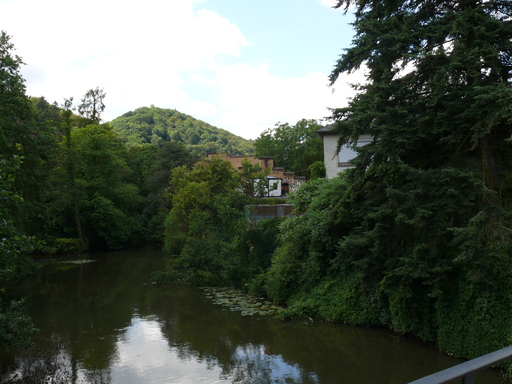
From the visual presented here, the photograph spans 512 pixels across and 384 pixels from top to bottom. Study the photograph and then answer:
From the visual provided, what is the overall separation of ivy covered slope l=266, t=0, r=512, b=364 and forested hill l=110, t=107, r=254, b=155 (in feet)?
228

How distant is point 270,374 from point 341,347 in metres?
2.85

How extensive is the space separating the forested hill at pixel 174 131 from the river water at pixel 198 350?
218ft

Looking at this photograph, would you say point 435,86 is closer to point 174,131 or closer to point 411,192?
point 411,192

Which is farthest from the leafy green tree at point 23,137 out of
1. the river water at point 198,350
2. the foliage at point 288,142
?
the foliage at point 288,142

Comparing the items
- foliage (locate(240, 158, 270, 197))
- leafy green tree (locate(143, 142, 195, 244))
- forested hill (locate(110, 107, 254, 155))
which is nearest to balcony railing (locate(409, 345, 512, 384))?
foliage (locate(240, 158, 270, 197))

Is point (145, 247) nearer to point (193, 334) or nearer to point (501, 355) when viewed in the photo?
point (193, 334)

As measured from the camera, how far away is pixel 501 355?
2.02m

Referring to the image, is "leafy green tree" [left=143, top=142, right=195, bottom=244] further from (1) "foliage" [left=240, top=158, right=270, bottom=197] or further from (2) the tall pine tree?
(2) the tall pine tree

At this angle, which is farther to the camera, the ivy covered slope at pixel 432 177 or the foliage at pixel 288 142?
the foliage at pixel 288 142

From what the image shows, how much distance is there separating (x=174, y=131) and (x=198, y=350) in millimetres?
84002

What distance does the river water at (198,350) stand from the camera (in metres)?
10.0

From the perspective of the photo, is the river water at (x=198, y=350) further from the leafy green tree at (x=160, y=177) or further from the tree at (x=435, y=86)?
the leafy green tree at (x=160, y=177)

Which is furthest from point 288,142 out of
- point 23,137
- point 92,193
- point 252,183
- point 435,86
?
point 435,86

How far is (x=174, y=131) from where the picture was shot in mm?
92688
